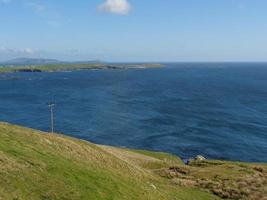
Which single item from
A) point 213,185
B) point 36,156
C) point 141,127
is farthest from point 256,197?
point 141,127

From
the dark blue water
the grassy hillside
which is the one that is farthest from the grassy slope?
the dark blue water

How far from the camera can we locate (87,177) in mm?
34031

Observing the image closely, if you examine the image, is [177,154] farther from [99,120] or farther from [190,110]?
[190,110]

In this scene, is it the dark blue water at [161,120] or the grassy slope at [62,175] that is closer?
the grassy slope at [62,175]

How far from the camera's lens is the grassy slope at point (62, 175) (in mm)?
28188

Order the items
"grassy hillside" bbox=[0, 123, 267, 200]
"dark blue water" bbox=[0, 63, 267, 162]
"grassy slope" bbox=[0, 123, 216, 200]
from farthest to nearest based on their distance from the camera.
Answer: "dark blue water" bbox=[0, 63, 267, 162]
"grassy hillside" bbox=[0, 123, 267, 200]
"grassy slope" bbox=[0, 123, 216, 200]

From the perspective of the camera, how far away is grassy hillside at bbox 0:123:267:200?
28797mm

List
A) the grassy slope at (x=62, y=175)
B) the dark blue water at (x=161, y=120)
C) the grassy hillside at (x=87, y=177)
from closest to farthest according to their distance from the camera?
the grassy slope at (x=62, y=175) → the grassy hillside at (x=87, y=177) → the dark blue water at (x=161, y=120)

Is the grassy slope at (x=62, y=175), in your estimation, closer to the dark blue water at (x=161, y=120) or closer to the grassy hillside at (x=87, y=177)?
the grassy hillside at (x=87, y=177)

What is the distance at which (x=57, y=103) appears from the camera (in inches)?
6624

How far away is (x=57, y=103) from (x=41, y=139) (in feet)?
408

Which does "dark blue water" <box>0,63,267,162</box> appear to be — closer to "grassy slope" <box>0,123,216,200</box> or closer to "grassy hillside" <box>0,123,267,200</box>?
"grassy hillside" <box>0,123,267,200</box>

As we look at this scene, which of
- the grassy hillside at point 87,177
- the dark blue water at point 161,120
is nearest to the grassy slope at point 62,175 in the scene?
the grassy hillside at point 87,177

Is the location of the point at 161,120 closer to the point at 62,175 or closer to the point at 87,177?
the point at 87,177
